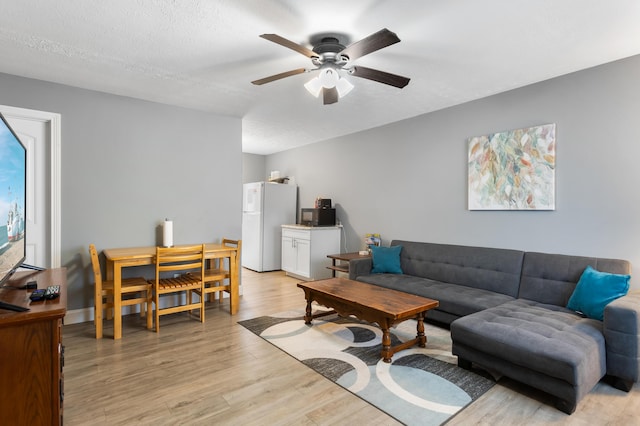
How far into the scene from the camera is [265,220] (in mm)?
6055

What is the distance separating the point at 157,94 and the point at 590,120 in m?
4.30

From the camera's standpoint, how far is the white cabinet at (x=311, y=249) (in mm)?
5285

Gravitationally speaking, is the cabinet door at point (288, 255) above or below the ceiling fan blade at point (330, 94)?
below

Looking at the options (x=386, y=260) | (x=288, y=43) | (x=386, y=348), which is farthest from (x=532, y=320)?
(x=288, y=43)

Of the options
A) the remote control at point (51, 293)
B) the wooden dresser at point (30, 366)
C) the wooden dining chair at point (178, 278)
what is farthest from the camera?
the wooden dining chair at point (178, 278)

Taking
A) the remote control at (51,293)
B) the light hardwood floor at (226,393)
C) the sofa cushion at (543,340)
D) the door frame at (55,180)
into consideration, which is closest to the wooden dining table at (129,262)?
the light hardwood floor at (226,393)

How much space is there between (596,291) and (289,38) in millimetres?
3001

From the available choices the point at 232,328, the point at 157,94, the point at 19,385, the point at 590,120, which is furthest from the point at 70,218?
the point at 590,120

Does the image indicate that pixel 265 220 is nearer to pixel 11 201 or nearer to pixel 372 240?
pixel 372 240

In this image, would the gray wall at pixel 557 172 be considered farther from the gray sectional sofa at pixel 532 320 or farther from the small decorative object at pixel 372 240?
the gray sectional sofa at pixel 532 320

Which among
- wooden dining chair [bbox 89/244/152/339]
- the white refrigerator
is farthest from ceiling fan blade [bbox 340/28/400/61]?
the white refrigerator

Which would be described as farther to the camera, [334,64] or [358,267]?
[358,267]

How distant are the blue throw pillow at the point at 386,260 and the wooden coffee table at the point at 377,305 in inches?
32.8

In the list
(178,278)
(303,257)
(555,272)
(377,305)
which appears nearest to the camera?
(377,305)
